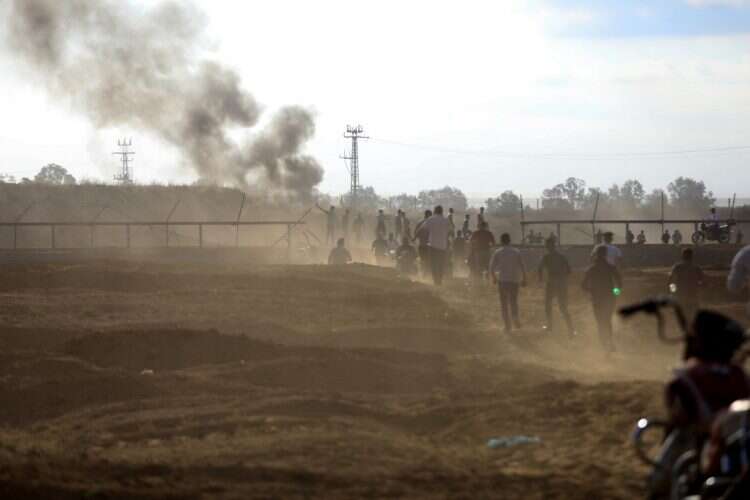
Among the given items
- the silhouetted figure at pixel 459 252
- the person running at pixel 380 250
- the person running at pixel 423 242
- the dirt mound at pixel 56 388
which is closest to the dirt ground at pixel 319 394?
the dirt mound at pixel 56 388

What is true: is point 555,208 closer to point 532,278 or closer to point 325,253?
point 325,253

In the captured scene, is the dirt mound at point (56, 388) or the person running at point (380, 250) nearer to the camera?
the dirt mound at point (56, 388)

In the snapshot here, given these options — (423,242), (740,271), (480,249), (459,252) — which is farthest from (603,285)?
(459,252)

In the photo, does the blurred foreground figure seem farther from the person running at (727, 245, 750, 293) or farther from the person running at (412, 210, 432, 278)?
the person running at (412, 210, 432, 278)

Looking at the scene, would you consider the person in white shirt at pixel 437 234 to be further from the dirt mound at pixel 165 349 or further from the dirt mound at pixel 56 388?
the dirt mound at pixel 56 388

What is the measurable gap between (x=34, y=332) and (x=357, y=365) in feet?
26.0

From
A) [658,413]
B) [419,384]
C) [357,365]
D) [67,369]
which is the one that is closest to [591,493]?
[658,413]

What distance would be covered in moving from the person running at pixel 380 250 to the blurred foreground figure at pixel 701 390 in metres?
34.8

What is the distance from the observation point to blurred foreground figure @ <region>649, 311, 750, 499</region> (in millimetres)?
7332

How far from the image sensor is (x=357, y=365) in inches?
712

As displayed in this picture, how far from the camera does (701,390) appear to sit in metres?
7.36

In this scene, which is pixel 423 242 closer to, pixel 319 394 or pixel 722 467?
pixel 319 394

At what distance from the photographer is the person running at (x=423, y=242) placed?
1082 inches

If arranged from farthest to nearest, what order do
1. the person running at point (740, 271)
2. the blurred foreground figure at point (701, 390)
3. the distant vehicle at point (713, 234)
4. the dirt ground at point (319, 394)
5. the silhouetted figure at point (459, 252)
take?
the distant vehicle at point (713, 234) < the silhouetted figure at point (459, 252) < the person running at point (740, 271) < the dirt ground at point (319, 394) < the blurred foreground figure at point (701, 390)
